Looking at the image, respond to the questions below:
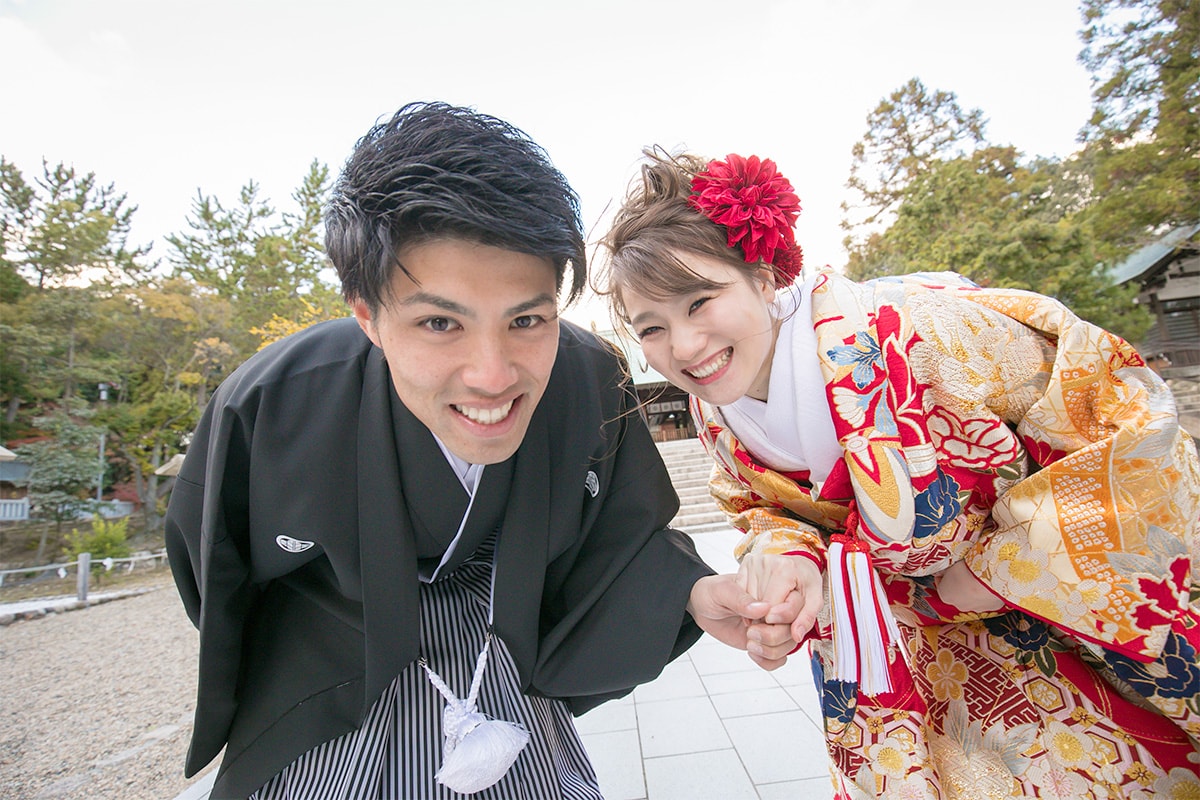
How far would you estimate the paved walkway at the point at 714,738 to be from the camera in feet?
7.32

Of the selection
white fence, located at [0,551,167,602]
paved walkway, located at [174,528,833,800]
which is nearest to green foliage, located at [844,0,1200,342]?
paved walkway, located at [174,528,833,800]

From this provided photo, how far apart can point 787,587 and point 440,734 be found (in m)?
0.91

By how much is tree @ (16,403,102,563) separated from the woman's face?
58.5 feet

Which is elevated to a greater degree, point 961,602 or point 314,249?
point 314,249

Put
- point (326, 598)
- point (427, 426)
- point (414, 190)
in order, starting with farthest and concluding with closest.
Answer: point (326, 598)
point (427, 426)
point (414, 190)

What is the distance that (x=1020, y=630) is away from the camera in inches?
57.7

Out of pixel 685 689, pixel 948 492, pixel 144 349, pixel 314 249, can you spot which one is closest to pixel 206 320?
pixel 144 349

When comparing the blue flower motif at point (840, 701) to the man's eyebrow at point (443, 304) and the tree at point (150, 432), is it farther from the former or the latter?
the tree at point (150, 432)

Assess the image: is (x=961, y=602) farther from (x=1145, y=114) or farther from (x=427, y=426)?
(x=1145, y=114)

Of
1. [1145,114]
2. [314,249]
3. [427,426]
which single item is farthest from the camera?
[314,249]

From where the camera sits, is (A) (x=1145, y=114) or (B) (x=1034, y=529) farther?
(A) (x=1145, y=114)

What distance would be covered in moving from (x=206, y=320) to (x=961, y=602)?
20538 mm

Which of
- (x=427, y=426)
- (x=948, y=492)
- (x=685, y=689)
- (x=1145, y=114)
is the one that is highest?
(x=1145, y=114)

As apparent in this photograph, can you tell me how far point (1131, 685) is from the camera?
128 cm
